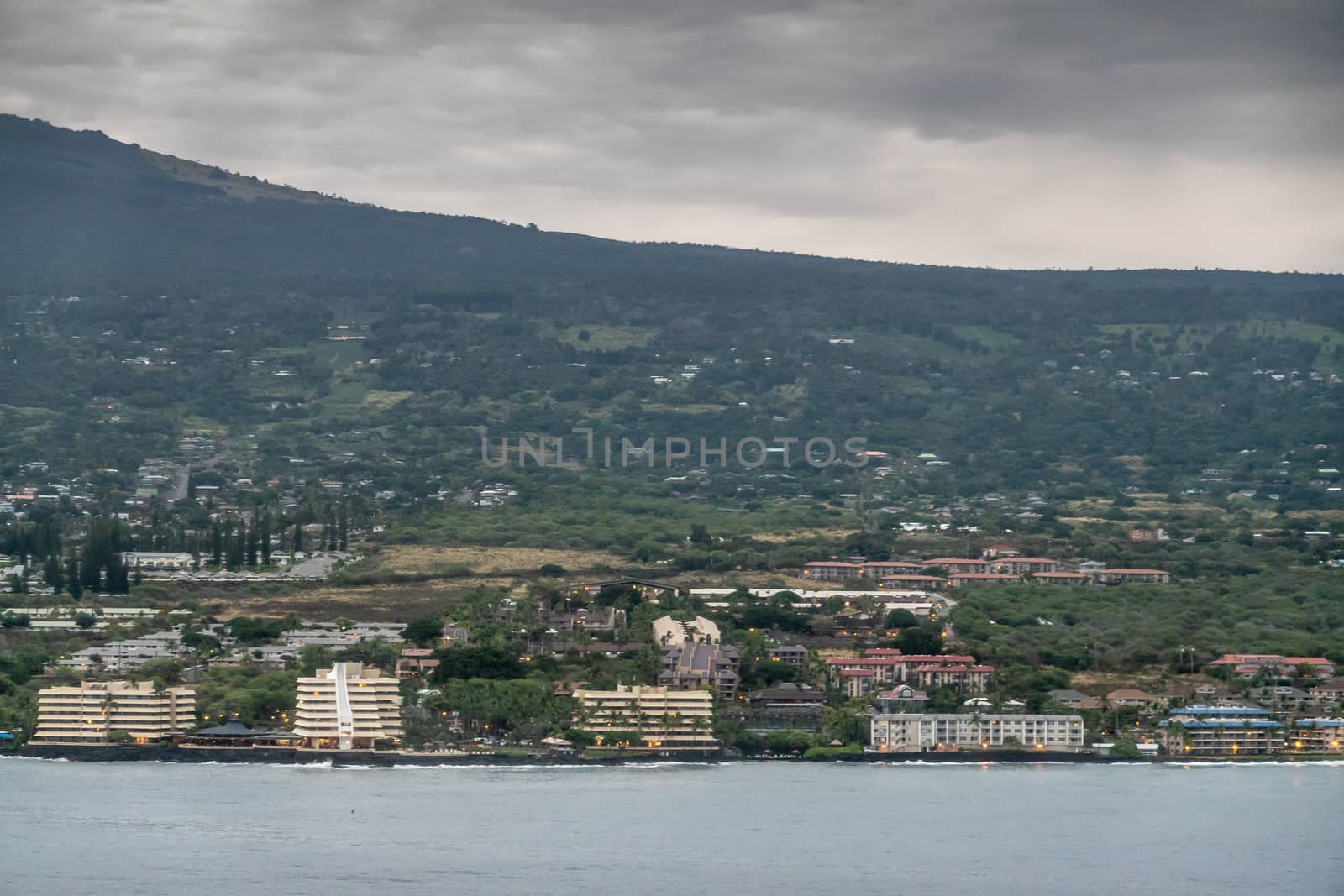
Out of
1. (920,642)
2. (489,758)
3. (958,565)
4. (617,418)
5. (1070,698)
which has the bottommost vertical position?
(489,758)

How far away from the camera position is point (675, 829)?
42.3m

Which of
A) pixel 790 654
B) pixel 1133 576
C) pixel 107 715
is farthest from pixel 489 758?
pixel 1133 576

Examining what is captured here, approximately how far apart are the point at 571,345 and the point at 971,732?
85.6 metres

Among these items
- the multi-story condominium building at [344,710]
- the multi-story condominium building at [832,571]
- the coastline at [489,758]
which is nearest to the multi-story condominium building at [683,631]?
the coastline at [489,758]

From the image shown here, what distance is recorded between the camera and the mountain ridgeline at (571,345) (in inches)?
4641

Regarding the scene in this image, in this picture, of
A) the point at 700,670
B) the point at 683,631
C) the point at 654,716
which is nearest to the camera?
the point at 654,716

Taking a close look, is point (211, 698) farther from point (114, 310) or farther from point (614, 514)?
point (114, 310)

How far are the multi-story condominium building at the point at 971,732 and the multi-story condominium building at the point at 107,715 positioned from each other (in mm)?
13411

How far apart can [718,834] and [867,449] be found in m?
77.8

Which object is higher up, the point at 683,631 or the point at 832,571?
the point at 832,571

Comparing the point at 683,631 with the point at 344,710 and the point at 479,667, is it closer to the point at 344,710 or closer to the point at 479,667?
the point at 479,667

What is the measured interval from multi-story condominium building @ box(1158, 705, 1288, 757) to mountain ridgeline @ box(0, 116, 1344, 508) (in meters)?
49.4

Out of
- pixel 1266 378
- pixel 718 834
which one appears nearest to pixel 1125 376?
pixel 1266 378

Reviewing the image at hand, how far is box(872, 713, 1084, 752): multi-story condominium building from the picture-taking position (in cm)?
5219
